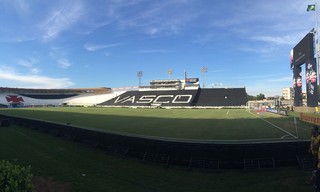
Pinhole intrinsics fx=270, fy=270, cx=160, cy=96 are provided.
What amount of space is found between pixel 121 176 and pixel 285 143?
6.87m

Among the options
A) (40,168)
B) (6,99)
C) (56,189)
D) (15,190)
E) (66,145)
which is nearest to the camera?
(15,190)

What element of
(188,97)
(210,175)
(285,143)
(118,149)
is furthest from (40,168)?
(188,97)

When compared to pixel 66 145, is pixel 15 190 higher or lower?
higher

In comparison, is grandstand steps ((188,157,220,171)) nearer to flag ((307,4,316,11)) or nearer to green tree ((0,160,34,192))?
green tree ((0,160,34,192))

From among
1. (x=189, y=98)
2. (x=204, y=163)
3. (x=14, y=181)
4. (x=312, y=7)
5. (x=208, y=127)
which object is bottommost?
(x=204, y=163)

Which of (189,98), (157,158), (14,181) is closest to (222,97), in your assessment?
(189,98)

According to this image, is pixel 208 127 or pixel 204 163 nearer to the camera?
pixel 204 163

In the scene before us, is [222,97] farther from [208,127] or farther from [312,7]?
[208,127]

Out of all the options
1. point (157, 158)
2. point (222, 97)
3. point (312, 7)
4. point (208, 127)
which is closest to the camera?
point (157, 158)

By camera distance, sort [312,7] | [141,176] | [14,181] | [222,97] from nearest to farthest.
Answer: [14,181] → [141,176] → [312,7] → [222,97]

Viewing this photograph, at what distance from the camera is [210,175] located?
10.9 meters

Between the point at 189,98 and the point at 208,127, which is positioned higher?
the point at 189,98

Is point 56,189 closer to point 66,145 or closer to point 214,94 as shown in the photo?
point 66,145

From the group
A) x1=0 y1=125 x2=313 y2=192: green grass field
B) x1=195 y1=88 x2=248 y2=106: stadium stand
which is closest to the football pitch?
x1=0 y1=125 x2=313 y2=192: green grass field
